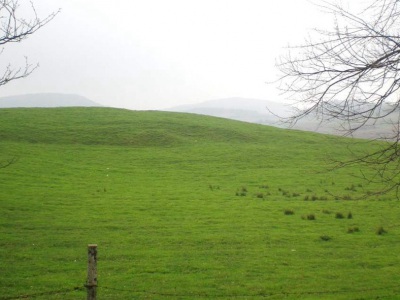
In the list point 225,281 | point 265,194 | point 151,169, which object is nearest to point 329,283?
point 225,281

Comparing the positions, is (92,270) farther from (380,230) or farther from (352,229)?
(380,230)

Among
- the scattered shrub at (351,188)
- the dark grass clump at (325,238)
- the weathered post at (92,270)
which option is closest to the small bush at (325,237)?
the dark grass clump at (325,238)

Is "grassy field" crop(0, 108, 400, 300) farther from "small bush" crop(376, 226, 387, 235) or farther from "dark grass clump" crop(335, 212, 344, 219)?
"dark grass clump" crop(335, 212, 344, 219)

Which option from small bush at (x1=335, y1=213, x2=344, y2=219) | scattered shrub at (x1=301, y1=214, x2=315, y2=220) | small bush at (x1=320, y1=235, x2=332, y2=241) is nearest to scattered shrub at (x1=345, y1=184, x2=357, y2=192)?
small bush at (x1=335, y1=213, x2=344, y2=219)

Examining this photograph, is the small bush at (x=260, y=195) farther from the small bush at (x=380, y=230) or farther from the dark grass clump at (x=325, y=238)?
the dark grass clump at (x=325, y=238)

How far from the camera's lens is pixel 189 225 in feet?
65.0

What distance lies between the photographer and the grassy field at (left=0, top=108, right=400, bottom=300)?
41.5ft

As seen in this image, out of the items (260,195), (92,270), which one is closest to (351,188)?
(260,195)

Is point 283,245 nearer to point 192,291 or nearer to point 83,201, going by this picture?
point 192,291

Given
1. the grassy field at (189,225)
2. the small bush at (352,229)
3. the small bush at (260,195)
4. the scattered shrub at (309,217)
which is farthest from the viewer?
the small bush at (260,195)

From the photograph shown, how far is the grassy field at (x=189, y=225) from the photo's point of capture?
498 inches

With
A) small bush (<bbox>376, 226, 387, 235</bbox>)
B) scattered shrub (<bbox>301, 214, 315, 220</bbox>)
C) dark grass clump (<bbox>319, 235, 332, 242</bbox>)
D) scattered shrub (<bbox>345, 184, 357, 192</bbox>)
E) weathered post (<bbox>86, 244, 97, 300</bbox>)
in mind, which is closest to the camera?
weathered post (<bbox>86, 244, 97, 300</bbox>)

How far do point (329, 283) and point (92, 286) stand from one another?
7913mm

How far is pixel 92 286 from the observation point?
25.9 feet
